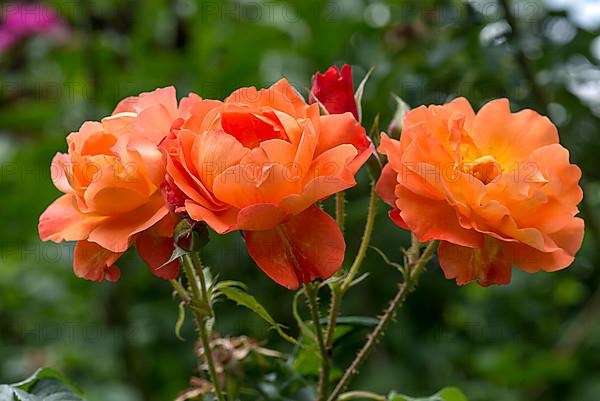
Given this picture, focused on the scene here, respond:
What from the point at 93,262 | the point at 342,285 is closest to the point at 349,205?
the point at 342,285

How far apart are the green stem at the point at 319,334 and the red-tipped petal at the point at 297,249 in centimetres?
7

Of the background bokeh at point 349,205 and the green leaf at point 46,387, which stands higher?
the green leaf at point 46,387

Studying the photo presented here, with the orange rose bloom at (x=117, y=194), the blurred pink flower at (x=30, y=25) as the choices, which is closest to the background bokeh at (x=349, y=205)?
the blurred pink flower at (x=30, y=25)

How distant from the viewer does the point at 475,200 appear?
69cm

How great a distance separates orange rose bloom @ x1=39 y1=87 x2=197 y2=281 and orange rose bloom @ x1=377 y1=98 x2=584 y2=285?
189 millimetres

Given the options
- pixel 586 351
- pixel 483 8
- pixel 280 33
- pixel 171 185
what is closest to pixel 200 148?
pixel 171 185

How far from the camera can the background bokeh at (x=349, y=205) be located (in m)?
1.62

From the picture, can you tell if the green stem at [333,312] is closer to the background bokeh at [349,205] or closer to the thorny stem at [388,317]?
the thorny stem at [388,317]

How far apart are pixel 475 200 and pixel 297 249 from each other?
0.49 ft

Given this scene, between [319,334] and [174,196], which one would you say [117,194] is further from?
[319,334]

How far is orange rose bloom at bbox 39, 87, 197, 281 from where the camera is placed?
69 cm

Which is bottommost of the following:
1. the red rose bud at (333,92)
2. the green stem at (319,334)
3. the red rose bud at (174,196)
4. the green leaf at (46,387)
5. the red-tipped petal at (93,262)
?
the green leaf at (46,387)

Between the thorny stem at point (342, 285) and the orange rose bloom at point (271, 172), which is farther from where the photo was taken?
the thorny stem at point (342, 285)

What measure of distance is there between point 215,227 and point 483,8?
3.78 feet
